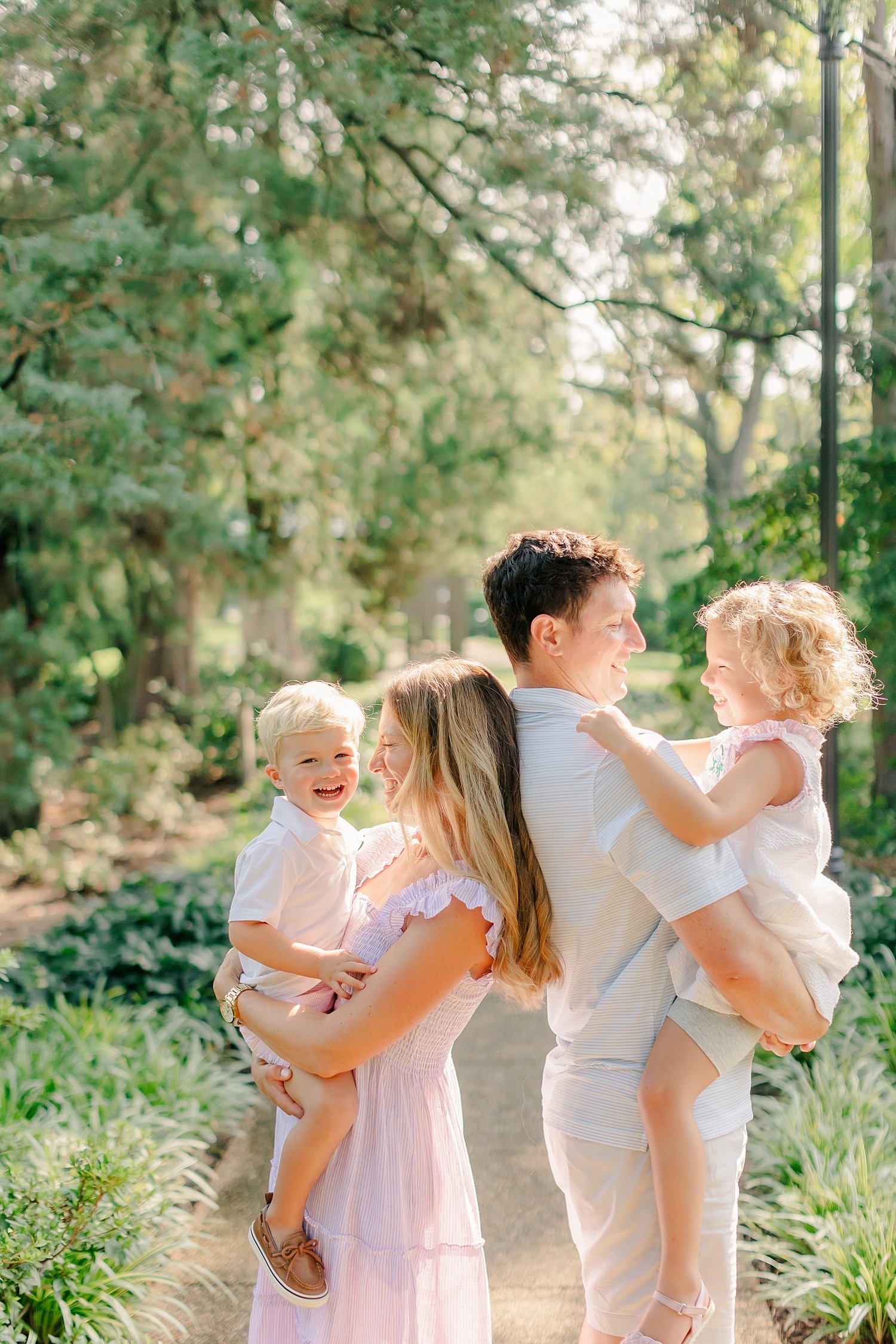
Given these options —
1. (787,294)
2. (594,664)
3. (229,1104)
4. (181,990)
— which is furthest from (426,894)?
(787,294)

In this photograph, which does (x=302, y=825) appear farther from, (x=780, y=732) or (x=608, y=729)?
(x=780, y=732)

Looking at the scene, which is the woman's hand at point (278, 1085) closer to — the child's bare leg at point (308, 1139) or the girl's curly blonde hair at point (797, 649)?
the child's bare leg at point (308, 1139)

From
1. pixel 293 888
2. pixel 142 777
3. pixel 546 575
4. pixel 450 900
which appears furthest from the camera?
pixel 142 777

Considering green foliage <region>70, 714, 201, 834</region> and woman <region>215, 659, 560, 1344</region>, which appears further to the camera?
green foliage <region>70, 714, 201, 834</region>

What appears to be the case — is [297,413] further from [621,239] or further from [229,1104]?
[229,1104]

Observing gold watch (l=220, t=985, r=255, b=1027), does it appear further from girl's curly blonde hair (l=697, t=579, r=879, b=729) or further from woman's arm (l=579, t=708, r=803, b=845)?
girl's curly blonde hair (l=697, t=579, r=879, b=729)

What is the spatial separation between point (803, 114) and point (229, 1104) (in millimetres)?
5851

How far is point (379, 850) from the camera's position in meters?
1.96

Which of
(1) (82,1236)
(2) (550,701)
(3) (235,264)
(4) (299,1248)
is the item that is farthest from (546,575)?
(3) (235,264)

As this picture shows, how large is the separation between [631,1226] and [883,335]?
5486 millimetres

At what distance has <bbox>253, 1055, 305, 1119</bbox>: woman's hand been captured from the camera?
1.74 m

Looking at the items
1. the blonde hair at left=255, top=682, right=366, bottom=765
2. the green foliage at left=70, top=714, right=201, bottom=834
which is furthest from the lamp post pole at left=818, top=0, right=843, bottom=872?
the green foliage at left=70, top=714, right=201, bottom=834

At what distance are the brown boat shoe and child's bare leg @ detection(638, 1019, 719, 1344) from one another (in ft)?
1.69

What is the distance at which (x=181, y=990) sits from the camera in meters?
4.71
